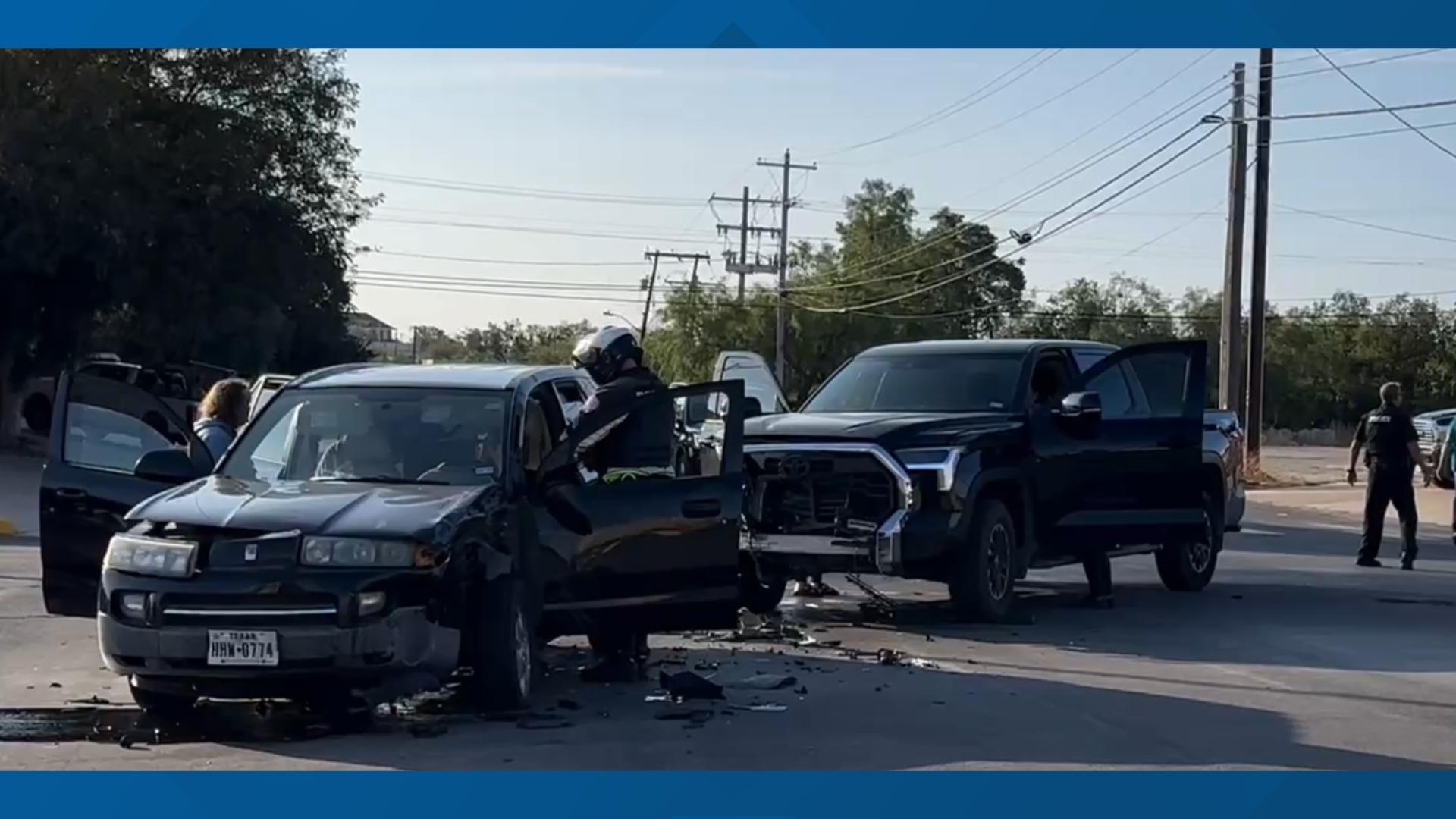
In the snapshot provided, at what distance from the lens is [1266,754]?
8.59 metres

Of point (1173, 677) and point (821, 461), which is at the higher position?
point (821, 461)

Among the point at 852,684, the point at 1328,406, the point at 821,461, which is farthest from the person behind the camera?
the point at 1328,406

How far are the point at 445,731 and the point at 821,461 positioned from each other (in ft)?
15.6

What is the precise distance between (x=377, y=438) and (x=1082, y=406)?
5774mm

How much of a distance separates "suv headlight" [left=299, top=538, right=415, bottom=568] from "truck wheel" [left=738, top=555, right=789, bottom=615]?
15.7 feet

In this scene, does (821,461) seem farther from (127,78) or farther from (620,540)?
(127,78)


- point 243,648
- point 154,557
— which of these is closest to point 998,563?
point 243,648

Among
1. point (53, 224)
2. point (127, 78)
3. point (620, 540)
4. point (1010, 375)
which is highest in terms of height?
point (127, 78)

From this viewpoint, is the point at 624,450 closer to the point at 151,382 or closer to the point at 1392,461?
the point at 151,382

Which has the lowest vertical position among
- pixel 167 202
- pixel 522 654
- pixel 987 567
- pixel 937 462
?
pixel 522 654

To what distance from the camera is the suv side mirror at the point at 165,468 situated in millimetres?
10016

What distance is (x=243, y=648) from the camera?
27.2ft

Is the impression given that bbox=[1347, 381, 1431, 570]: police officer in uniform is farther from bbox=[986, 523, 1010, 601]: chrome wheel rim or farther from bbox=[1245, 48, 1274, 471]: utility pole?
bbox=[1245, 48, 1274, 471]: utility pole

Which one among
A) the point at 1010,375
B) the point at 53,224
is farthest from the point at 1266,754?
the point at 53,224
